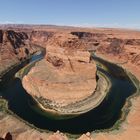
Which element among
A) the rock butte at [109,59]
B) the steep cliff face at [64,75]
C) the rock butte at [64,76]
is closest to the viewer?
the rock butte at [109,59]

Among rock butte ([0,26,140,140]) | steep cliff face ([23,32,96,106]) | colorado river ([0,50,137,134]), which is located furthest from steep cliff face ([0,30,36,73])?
steep cliff face ([23,32,96,106])

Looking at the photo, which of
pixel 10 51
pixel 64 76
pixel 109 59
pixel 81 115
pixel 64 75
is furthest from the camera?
pixel 109 59

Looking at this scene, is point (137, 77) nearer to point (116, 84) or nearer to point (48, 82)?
point (116, 84)

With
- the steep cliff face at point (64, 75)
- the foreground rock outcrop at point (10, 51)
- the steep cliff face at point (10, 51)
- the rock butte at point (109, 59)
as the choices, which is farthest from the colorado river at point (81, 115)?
the steep cliff face at point (10, 51)

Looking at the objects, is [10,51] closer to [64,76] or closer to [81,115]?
[64,76]

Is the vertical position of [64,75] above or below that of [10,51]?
above

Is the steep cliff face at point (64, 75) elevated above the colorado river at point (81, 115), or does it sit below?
above

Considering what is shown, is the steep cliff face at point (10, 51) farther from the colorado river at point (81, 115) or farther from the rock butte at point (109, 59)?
the colorado river at point (81, 115)

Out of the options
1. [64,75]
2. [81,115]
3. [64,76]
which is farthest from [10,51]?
[81,115]

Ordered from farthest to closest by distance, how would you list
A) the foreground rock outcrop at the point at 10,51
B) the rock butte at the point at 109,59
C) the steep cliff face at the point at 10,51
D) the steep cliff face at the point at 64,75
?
the steep cliff face at the point at 10,51 → the foreground rock outcrop at the point at 10,51 → the steep cliff face at the point at 64,75 → the rock butte at the point at 109,59
